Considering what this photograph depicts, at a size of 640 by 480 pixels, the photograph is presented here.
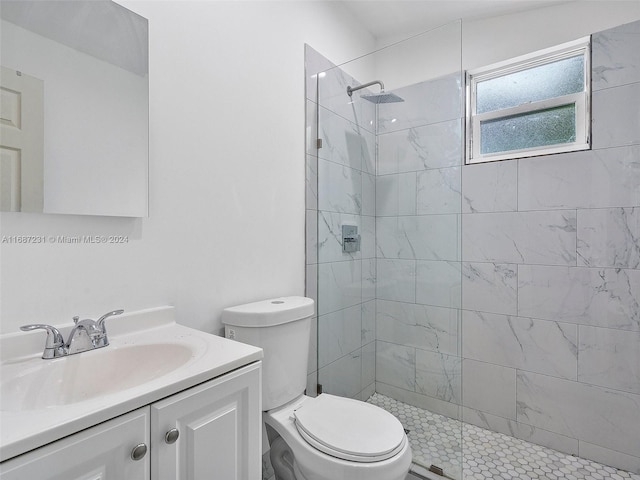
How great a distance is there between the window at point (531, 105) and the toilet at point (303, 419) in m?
1.60

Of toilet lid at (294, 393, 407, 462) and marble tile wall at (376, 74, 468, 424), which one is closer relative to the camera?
toilet lid at (294, 393, 407, 462)

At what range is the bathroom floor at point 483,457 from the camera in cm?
169

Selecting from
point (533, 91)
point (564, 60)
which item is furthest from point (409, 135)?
point (564, 60)

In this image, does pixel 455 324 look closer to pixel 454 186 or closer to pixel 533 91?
pixel 454 186

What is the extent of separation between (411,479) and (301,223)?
4.45ft

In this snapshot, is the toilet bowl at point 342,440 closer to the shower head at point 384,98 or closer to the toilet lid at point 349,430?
the toilet lid at point 349,430

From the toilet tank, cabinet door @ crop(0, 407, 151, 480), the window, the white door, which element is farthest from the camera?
the window

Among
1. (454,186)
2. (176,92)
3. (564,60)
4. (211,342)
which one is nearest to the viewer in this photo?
(211,342)

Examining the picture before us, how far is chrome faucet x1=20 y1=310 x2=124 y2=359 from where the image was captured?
36.2 inches

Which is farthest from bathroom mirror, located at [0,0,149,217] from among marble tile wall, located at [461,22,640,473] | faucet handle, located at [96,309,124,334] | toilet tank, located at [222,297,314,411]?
marble tile wall, located at [461,22,640,473]

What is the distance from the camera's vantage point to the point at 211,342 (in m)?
1.04

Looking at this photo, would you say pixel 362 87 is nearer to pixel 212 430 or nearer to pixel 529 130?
pixel 529 130

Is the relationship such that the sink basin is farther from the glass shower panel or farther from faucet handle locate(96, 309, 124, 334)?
→ the glass shower panel

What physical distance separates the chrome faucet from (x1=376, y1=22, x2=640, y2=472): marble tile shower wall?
1.41 metres
